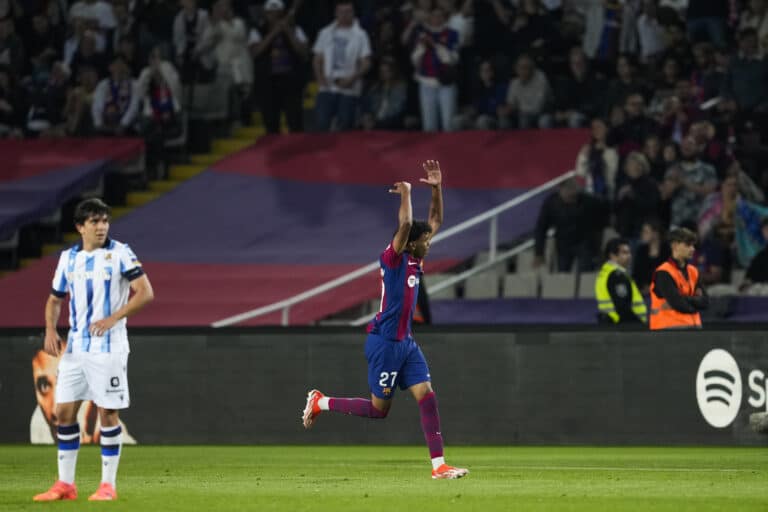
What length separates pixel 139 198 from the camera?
2764 centimetres

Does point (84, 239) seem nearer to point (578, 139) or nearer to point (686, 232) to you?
point (686, 232)

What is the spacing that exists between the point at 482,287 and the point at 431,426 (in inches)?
358

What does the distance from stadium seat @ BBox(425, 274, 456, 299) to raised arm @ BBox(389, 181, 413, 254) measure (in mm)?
9106

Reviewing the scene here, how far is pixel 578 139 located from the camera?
24688mm

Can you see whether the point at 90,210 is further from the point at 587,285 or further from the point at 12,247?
the point at 12,247

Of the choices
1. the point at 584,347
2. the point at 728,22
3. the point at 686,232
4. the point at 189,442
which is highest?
the point at 728,22

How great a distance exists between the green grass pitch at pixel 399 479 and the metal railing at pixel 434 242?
9.30 feet

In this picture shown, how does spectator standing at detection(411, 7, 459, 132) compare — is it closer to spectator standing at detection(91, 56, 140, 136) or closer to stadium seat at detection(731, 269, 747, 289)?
spectator standing at detection(91, 56, 140, 136)

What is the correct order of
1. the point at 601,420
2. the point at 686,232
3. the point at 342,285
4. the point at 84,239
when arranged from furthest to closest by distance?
1. the point at 342,285
2. the point at 601,420
3. the point at 686,232
4. the point at 84,239

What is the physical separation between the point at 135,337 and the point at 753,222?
24.6ft

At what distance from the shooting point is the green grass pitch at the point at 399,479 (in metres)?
11.0

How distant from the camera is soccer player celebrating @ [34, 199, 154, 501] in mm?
11781

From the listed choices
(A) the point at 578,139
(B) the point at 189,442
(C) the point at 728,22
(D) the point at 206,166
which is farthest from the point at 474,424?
(D) the point at 206,166

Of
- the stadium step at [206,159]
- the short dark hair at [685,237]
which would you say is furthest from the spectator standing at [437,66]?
the short dark hair at [685,237]
